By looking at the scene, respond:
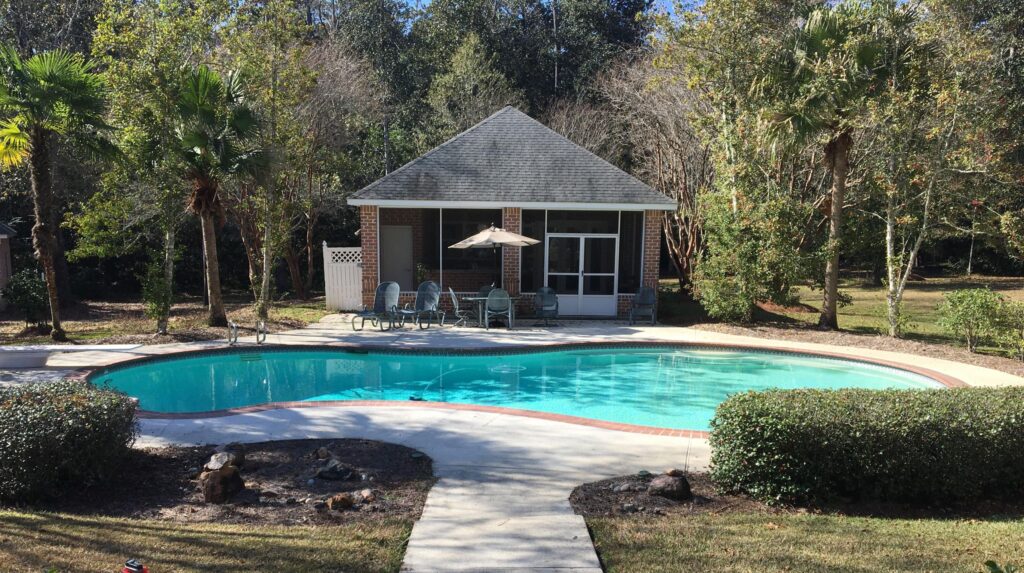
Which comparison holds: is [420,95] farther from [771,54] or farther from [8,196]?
[771,54]

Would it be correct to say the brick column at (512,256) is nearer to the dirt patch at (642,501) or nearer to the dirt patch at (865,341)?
the dirt patch at (865,341)

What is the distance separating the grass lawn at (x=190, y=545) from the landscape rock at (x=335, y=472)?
1.20m

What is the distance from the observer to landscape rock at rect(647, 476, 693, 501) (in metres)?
5.63

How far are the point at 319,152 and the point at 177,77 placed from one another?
630 centimetres

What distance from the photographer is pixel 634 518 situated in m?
5.17

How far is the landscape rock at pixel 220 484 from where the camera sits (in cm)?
546

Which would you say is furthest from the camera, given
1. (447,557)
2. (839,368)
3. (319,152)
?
(319,152)

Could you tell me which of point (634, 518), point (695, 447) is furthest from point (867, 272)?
point (634, 518)

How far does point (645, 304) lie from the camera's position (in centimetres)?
1650

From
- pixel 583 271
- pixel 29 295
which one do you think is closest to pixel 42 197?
pixel 29 295

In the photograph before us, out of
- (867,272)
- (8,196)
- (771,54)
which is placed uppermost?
(771,54)

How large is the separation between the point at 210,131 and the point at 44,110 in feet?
9.03

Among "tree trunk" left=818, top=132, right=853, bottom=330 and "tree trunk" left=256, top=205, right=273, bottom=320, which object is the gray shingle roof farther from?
"tree trunk" left=818, top=132, right=853, bottom=330

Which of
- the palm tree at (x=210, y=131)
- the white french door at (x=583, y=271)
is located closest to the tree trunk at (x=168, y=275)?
the palm tree at (x=210, y=131)
